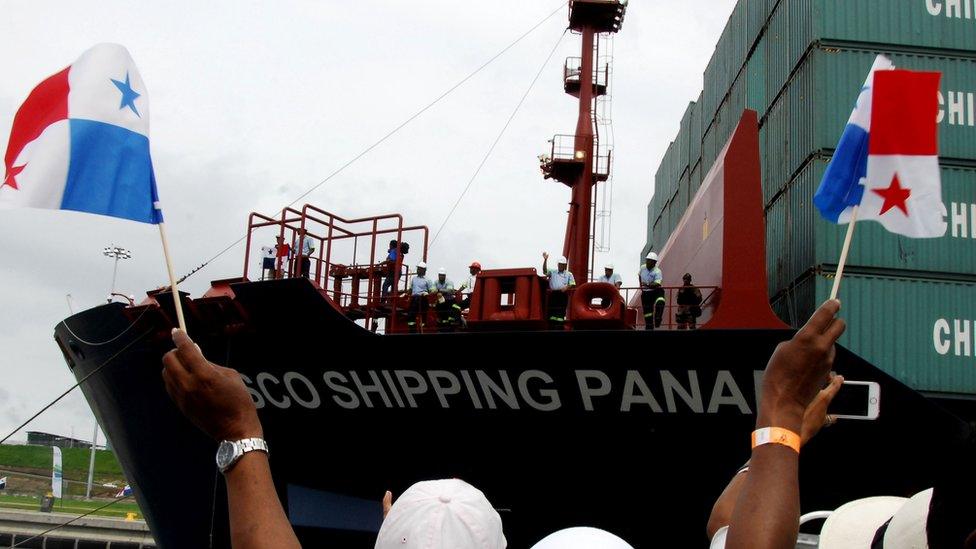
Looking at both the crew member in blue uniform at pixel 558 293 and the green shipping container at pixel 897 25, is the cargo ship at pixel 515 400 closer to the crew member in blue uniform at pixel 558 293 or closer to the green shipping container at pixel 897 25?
the crew member in blue uniform at pixel 558 293

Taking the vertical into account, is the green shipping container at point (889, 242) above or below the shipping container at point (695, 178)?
below

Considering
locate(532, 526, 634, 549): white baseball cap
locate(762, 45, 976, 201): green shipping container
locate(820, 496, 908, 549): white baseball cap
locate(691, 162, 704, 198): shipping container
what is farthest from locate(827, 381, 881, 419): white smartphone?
locate(691, 162, 704, 198): shipping container

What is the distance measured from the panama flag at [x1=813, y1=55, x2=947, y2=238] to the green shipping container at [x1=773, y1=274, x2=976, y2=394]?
9.68 metres

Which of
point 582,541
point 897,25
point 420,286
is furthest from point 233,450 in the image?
point 897,25

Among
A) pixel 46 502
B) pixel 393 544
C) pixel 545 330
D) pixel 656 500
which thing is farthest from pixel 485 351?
pixel 46 502

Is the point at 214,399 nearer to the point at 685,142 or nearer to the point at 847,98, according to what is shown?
the point at 847,98

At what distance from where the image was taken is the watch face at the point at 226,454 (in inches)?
108

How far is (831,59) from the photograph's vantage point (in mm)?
16641

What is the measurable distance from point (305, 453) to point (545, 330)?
4.02 m

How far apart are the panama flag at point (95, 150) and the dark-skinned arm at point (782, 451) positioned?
340 centimetres

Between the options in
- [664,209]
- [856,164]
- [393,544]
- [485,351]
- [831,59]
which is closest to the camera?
[393,544]

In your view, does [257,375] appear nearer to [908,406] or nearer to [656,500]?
[656,500]

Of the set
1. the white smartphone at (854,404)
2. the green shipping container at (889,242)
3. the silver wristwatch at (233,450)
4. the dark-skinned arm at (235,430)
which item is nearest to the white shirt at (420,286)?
the green shipping container at (889,242)

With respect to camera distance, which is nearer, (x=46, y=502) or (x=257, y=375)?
(x=257, y=375)
